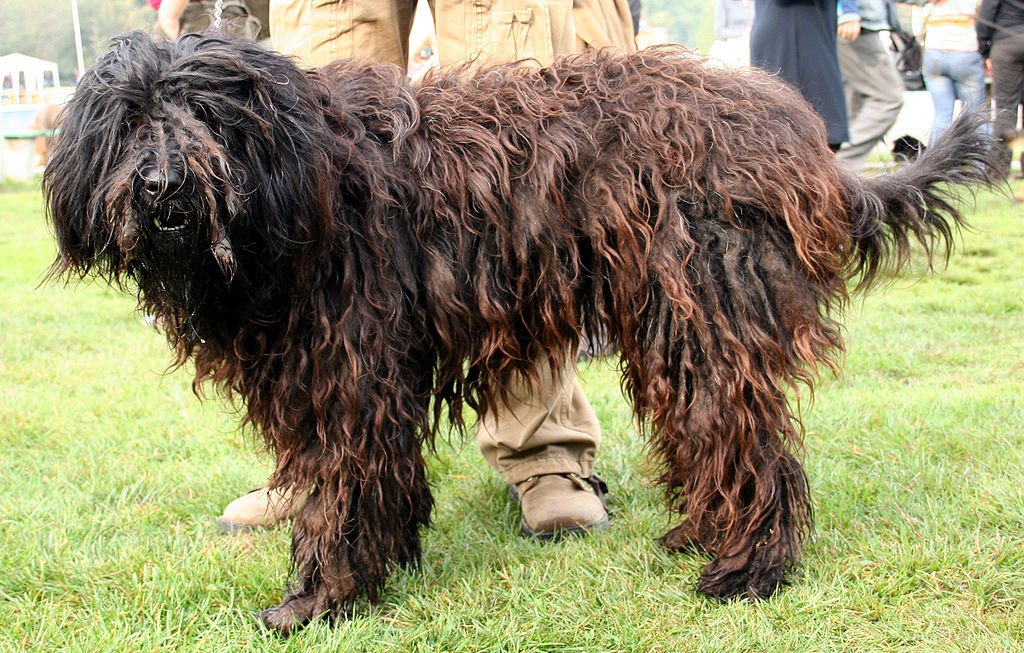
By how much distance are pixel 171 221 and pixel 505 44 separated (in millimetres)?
1504

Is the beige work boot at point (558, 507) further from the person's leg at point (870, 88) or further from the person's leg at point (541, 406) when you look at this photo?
the person's leg at point (870, 88)

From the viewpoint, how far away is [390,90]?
3.03m

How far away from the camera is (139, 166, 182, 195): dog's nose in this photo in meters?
2.36

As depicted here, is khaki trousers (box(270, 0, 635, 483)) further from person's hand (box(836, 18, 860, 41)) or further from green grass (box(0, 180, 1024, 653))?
person's hand (box(836, 18, 860, 41))

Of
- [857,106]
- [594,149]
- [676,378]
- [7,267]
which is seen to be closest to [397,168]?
[594,149]

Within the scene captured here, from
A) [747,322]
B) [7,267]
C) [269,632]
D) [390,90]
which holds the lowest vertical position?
[7,267]

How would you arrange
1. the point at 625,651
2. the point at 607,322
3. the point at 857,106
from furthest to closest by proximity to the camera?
the point at 857,106
the point at 607,322
the point at 625,651

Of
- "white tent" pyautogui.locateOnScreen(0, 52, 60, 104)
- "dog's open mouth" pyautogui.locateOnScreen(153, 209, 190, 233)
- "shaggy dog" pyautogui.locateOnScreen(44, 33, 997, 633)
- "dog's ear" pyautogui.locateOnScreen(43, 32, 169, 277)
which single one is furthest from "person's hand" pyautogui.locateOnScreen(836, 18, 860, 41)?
"white tent" pyautogui.locateOnScreen(0, 52, 60, 104)

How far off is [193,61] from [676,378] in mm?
1597

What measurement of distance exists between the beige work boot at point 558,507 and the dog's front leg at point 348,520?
0.73 meters

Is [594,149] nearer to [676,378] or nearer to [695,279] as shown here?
[695,279]

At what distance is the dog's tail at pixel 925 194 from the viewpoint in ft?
10.4

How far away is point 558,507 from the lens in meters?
3.70

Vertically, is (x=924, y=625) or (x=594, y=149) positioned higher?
(x=594, y=149)
